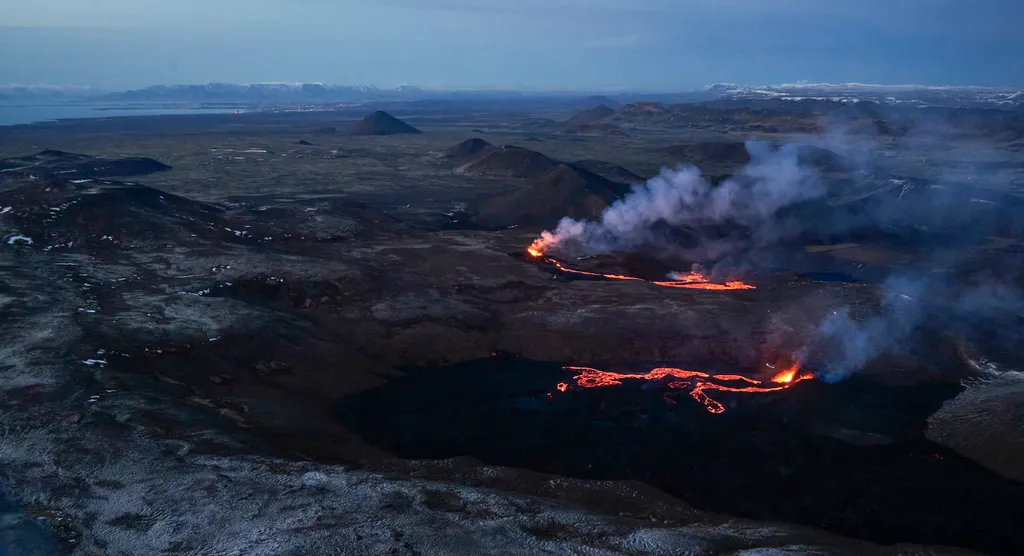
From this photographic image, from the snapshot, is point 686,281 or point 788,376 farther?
point 686,281

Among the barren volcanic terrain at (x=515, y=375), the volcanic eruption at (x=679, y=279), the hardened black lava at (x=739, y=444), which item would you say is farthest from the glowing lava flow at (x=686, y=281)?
the hardened black lava at (x=739, y=444)

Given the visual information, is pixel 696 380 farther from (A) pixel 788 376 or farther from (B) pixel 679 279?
(B) pixel 679 279

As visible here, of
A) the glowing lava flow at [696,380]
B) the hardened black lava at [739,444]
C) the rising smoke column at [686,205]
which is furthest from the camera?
the rising smoke column at [686,205]

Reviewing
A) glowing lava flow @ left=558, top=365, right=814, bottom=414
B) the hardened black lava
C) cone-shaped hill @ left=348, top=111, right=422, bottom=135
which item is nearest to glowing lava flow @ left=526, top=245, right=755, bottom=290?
glowing lava flow @ left=558, top=365, right=814, bottom=414

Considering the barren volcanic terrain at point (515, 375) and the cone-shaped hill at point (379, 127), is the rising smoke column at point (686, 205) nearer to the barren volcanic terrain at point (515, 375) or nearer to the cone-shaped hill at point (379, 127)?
the barren volcanic terrain at point (515, 375)

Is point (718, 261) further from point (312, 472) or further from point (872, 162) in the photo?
point (872, 162)

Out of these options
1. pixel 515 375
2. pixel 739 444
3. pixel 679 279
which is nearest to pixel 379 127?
pixel 679 279
